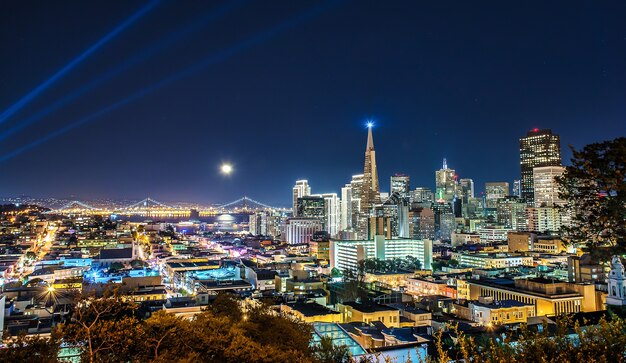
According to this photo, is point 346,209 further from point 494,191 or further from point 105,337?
point 105,337

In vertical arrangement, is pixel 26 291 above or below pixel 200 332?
below

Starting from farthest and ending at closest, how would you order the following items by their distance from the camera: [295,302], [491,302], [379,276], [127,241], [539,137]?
[539,137], [127,241], [379,276], [295,302], [491,302]

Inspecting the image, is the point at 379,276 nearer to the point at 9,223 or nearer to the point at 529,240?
the point at 529,240

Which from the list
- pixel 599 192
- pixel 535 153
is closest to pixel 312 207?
pixel 535 153

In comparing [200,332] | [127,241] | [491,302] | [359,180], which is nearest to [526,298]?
[491,302]

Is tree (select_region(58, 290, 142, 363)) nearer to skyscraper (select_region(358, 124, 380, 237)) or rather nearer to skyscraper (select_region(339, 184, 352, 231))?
skyscraper (select_region(358, 124, 380, 237))

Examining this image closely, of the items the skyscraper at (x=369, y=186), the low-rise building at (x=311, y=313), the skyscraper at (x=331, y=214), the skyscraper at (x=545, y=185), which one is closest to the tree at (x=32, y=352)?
the low-rise building at (x=311, y=313)

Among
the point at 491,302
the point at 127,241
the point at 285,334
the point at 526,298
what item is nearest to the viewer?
the point at 285,334
